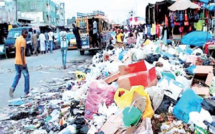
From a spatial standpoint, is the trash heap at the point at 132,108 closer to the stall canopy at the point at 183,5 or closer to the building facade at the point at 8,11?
the stall canopy at the point at 183,5

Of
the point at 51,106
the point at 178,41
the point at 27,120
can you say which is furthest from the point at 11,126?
the point at 178,41

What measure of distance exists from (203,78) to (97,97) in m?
2.22

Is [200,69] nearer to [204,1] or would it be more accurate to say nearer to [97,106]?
[97,106]

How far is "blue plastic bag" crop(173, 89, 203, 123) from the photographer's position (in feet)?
14.1

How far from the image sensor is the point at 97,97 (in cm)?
519

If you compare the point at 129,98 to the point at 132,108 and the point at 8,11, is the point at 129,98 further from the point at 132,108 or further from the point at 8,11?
the point at 8,11

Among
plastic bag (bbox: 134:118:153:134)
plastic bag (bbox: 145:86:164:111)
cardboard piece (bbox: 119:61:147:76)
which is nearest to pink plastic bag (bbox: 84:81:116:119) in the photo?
cardboard piece (bbox: 119:61:147:76)

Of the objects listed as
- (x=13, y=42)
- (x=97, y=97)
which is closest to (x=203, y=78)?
(x=97, y=97)

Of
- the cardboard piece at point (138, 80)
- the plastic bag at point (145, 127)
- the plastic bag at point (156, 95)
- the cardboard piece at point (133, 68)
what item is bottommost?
the plastic bag at point (145, 127)

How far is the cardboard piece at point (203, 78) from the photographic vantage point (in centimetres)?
522

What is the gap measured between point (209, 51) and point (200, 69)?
446 cm

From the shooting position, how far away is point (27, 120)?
6023mm

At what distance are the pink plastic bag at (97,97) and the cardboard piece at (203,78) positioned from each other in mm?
1456

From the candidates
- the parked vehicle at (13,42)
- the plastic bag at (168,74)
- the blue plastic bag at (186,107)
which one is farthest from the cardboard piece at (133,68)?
the parked vehicle at (13,42)
